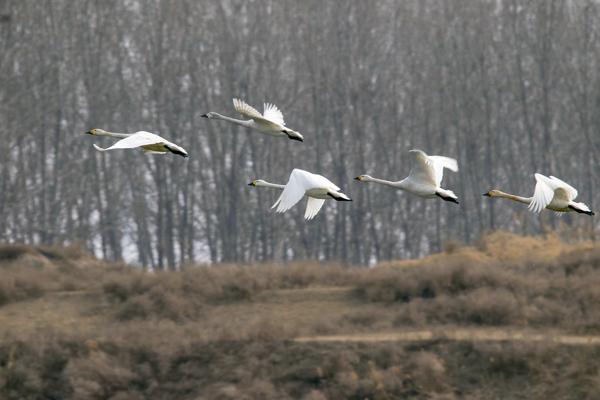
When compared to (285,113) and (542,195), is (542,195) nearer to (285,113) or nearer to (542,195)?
(542,195)

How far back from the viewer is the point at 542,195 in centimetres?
1578

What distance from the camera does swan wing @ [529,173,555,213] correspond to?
15570 mm

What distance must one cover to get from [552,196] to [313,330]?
39.4 ft

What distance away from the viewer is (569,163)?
54625 mm

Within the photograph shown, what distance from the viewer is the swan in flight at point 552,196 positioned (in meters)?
15.7

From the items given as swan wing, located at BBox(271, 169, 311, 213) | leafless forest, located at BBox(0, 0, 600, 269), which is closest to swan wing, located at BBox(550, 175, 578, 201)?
swan wing, located at BBox(271, 169, 311, 213)

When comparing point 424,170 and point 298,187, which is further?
point 424,170

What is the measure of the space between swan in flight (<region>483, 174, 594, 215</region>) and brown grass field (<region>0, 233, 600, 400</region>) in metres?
7.09

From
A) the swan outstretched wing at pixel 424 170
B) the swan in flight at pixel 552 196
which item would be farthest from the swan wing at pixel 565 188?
the swan outstretched wing at pixel 424 170

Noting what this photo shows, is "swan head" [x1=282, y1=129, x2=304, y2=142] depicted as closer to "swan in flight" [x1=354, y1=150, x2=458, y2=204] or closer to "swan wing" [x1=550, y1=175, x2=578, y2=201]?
"swan in flight" [x1=354, y1=150, x2=458, y2=204]

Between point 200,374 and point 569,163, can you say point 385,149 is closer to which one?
point 569,163

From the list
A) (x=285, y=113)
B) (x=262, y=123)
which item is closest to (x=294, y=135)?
(x=262, y=123)

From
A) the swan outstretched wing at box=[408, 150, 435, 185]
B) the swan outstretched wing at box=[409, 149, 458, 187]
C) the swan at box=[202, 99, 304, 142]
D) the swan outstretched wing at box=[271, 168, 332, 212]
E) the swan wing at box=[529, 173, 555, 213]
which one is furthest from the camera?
the swan at box=[202, 99, 304, 142]

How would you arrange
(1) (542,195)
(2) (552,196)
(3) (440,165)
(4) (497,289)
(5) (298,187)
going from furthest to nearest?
(4) (497,289), (3) (440,165), (5) (298,187), (2) (552,196), (1) (542,195)
